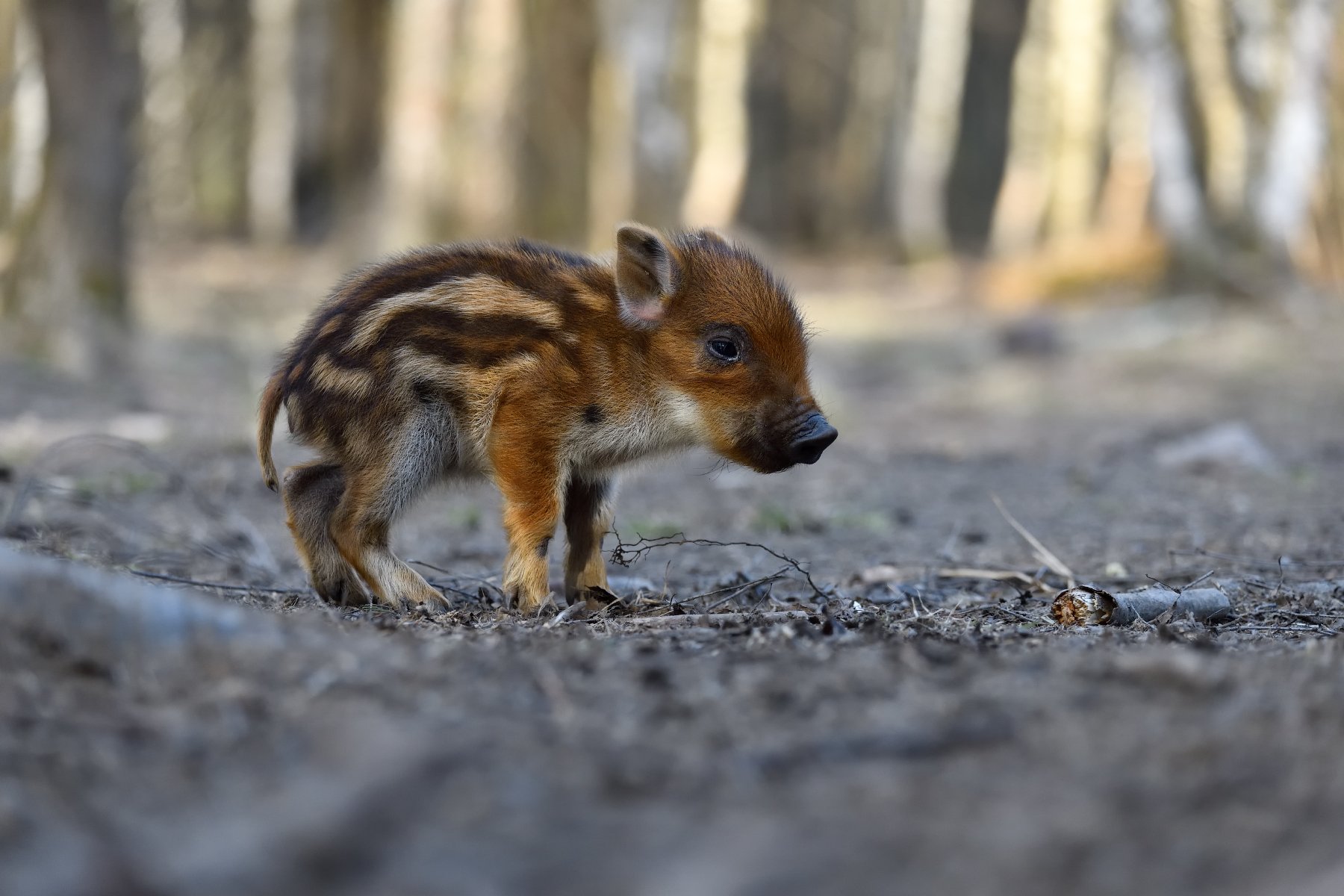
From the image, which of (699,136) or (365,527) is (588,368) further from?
(699,136)

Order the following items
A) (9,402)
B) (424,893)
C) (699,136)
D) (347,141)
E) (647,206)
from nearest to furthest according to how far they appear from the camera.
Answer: (424,893)
(9,402)
(647,206)
(347,141)
(699,136)

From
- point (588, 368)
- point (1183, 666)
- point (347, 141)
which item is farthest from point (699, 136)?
point (1183, 666)

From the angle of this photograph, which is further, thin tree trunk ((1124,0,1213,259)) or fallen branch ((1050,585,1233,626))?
thin tree trunk ((1124,0,1213,259))

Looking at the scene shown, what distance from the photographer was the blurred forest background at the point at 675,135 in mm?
12930

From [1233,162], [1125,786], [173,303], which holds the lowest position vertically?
[173,303]

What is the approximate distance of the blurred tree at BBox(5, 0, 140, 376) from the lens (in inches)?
480

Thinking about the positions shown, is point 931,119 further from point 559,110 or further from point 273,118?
point 273,118

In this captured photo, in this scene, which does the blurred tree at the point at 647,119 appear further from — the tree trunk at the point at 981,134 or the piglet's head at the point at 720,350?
the tree trunk at the point at 981,134

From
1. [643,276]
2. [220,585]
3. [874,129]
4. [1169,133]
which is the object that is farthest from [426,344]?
[874,129]

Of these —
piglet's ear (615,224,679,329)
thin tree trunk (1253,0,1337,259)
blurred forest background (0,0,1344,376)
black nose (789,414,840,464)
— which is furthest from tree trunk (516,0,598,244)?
black nose (789,414,840,464)

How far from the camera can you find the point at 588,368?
207 inches

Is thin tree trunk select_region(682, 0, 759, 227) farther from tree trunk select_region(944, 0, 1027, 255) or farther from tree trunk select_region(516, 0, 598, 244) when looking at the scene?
tree trunk select_region(944, 0, 1027, 255)

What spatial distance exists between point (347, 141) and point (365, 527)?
2402cm

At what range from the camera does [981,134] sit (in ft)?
141
